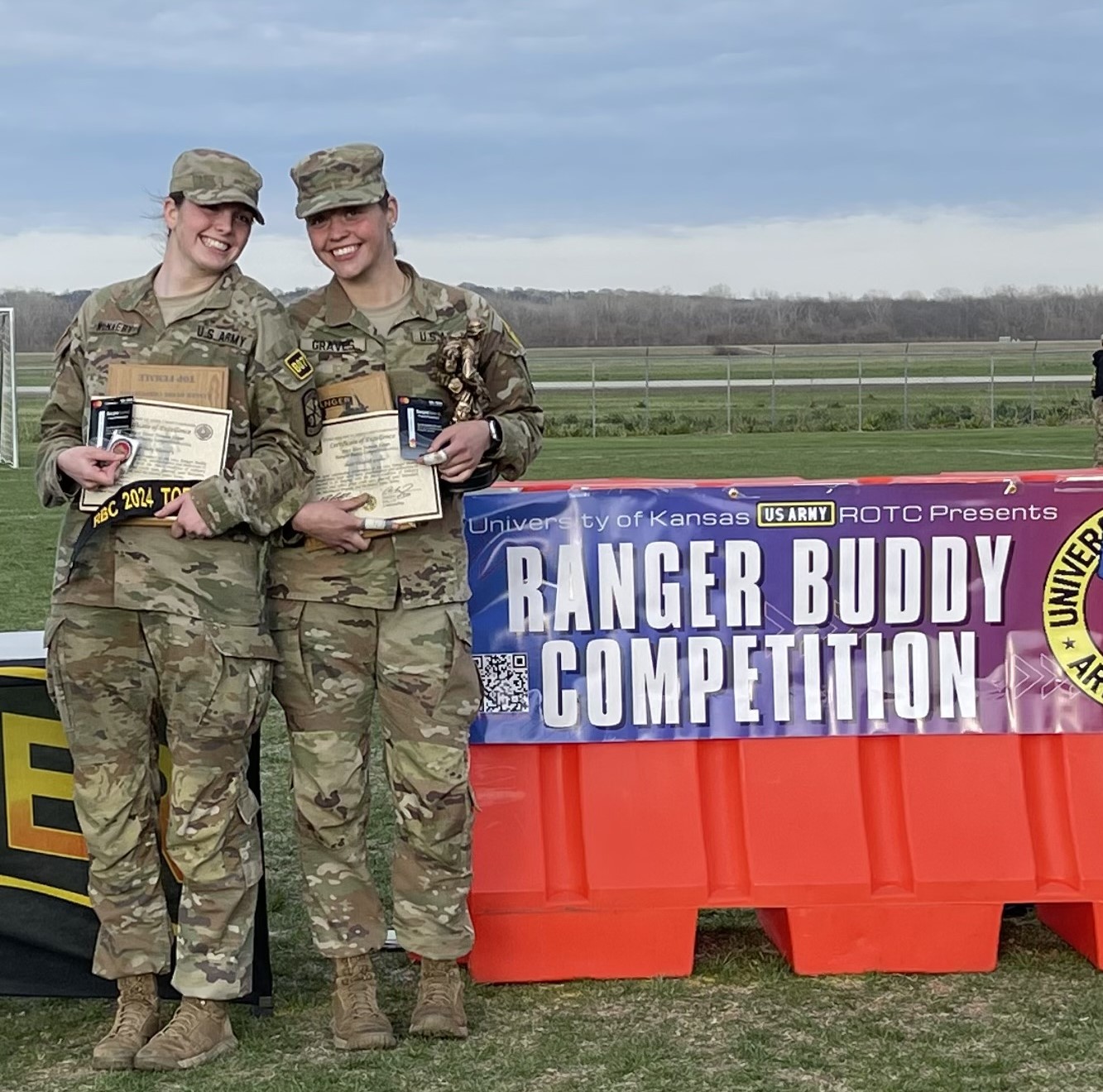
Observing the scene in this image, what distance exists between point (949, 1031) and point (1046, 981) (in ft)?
1.67

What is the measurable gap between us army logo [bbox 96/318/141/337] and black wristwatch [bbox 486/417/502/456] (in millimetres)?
875

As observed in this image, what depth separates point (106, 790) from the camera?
3883 millimetres

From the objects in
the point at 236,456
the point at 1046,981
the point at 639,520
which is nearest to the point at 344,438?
the point at 236,456

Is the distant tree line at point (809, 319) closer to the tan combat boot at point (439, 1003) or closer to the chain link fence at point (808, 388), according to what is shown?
the chain link fence at point (808, 388)

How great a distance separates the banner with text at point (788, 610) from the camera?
4.38 metres

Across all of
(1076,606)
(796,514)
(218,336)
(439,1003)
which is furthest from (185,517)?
(1076,606)

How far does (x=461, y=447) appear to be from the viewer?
3.90m

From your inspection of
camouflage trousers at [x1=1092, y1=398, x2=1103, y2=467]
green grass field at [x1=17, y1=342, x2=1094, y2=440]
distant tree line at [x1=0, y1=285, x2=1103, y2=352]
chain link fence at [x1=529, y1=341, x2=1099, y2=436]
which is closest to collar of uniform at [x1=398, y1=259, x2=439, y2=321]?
camouflage trousers at [x1=1092, y1=398, x2=1103, y2=467]

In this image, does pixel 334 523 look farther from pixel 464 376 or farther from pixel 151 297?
pixel 151 297

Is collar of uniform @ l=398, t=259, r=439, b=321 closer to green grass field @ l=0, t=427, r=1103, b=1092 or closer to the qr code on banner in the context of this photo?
the qr code on banner

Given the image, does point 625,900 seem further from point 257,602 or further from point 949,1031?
point 257,602

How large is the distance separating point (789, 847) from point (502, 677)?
932 millimetres

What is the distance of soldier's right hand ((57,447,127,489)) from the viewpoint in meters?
3.71

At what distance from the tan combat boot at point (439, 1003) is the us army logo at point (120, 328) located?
5.67 ft
